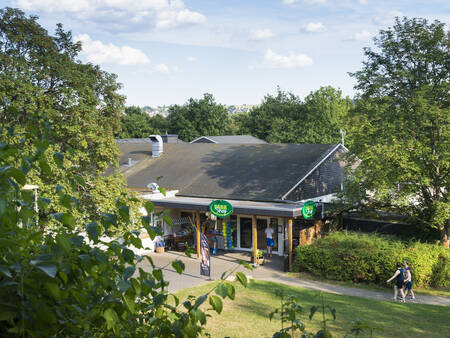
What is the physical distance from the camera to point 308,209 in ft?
65.1

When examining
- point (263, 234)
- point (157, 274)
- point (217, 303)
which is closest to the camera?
point (217, 303)

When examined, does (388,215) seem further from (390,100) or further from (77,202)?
(77,202)

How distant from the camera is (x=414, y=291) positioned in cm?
1720

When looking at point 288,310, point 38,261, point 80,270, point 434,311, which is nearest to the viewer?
point 38,261

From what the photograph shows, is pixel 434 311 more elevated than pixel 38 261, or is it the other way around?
pixel 38 261

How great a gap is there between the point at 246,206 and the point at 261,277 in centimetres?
341

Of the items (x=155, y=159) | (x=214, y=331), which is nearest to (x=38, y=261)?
(x=214, y=331)

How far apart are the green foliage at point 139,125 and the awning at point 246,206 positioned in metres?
49.7

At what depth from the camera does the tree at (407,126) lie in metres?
18.8

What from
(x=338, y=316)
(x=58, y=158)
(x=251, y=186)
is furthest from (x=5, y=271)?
(x=251, y=186)

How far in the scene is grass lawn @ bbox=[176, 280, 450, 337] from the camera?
1174 centimetres

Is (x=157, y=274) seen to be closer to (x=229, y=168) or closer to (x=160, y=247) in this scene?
Answer: (x=160, y=247)

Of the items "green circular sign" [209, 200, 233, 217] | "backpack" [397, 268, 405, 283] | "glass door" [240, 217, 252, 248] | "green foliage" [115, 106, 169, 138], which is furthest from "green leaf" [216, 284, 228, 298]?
"green foliage" [115, 106, 169, 138]

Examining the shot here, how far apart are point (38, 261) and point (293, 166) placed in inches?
920
